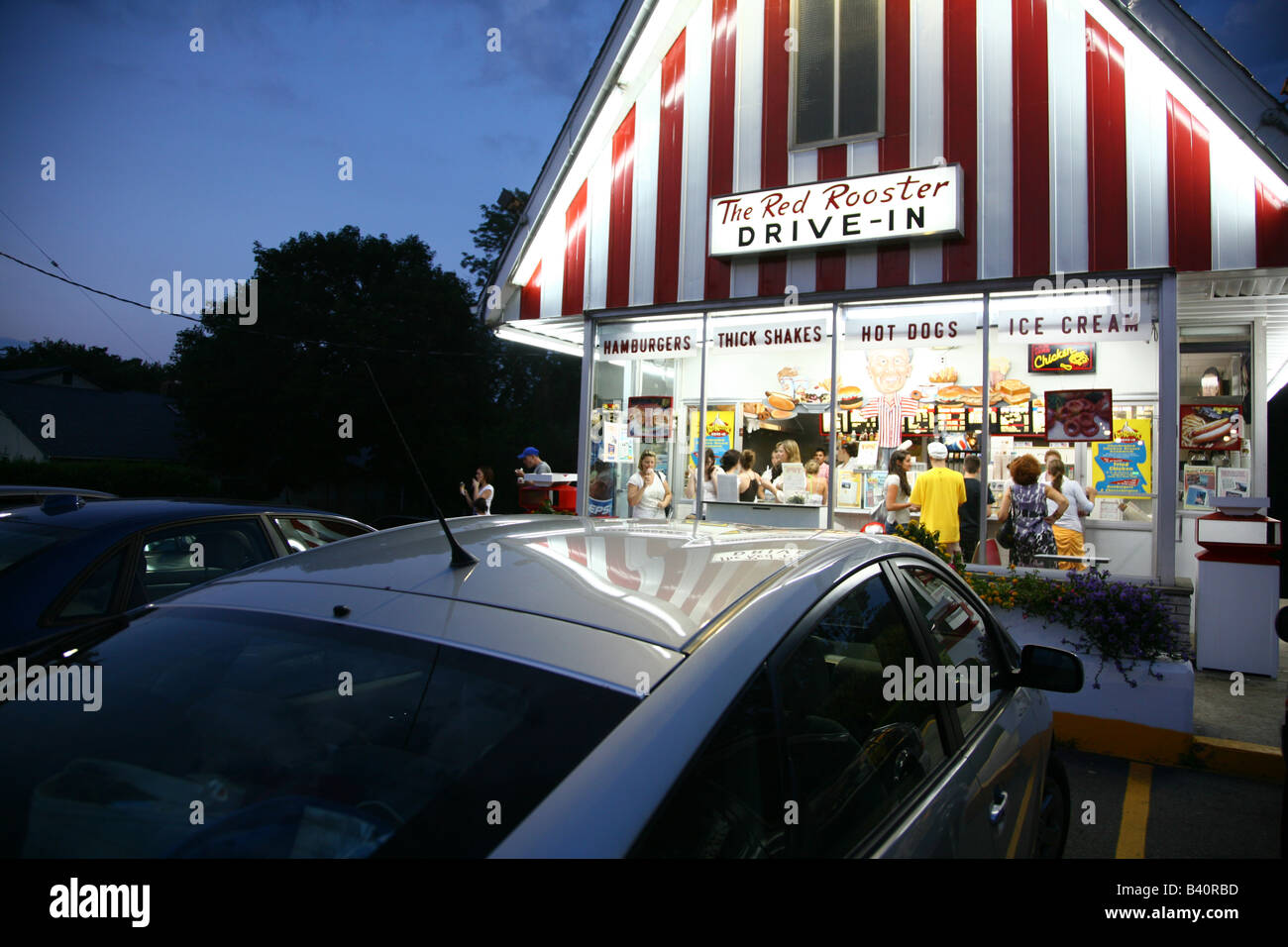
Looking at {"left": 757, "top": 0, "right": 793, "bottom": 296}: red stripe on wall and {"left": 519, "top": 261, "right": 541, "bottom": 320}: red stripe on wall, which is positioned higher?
{"left": 757, "top": 0, "right": 793, "bottom": 296}: red stripe on wall

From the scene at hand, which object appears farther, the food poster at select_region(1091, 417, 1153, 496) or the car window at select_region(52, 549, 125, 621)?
the food poster at select_region(1091, 417, 1153, 496)

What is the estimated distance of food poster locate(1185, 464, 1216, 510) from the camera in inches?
439

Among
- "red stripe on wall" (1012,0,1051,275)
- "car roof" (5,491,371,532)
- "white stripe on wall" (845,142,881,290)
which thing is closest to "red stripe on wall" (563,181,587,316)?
"white stripe on wall" (845,142,881,290)

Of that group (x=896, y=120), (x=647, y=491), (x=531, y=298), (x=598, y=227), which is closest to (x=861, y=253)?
(x=896, y=120)

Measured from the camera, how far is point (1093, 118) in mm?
7969

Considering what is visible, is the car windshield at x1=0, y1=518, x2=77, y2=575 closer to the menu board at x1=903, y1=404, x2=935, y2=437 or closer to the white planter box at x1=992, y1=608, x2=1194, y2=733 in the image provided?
the white planter box at x1=992, y1=608, x2=1194, y2=733

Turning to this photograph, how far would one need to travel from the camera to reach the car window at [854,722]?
5.59 feet

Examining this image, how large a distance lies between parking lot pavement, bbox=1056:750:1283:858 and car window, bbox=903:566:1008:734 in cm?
195

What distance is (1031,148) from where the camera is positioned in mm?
8164

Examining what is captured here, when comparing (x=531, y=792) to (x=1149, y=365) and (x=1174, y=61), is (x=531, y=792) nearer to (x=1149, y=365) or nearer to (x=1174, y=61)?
(x=1149, y=365)

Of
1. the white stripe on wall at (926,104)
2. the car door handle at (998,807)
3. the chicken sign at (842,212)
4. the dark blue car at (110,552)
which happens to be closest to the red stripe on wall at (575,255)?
the chicken sign at (842,212)

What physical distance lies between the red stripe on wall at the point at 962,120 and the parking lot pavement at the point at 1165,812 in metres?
5.01

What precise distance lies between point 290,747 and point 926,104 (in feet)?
30.1
